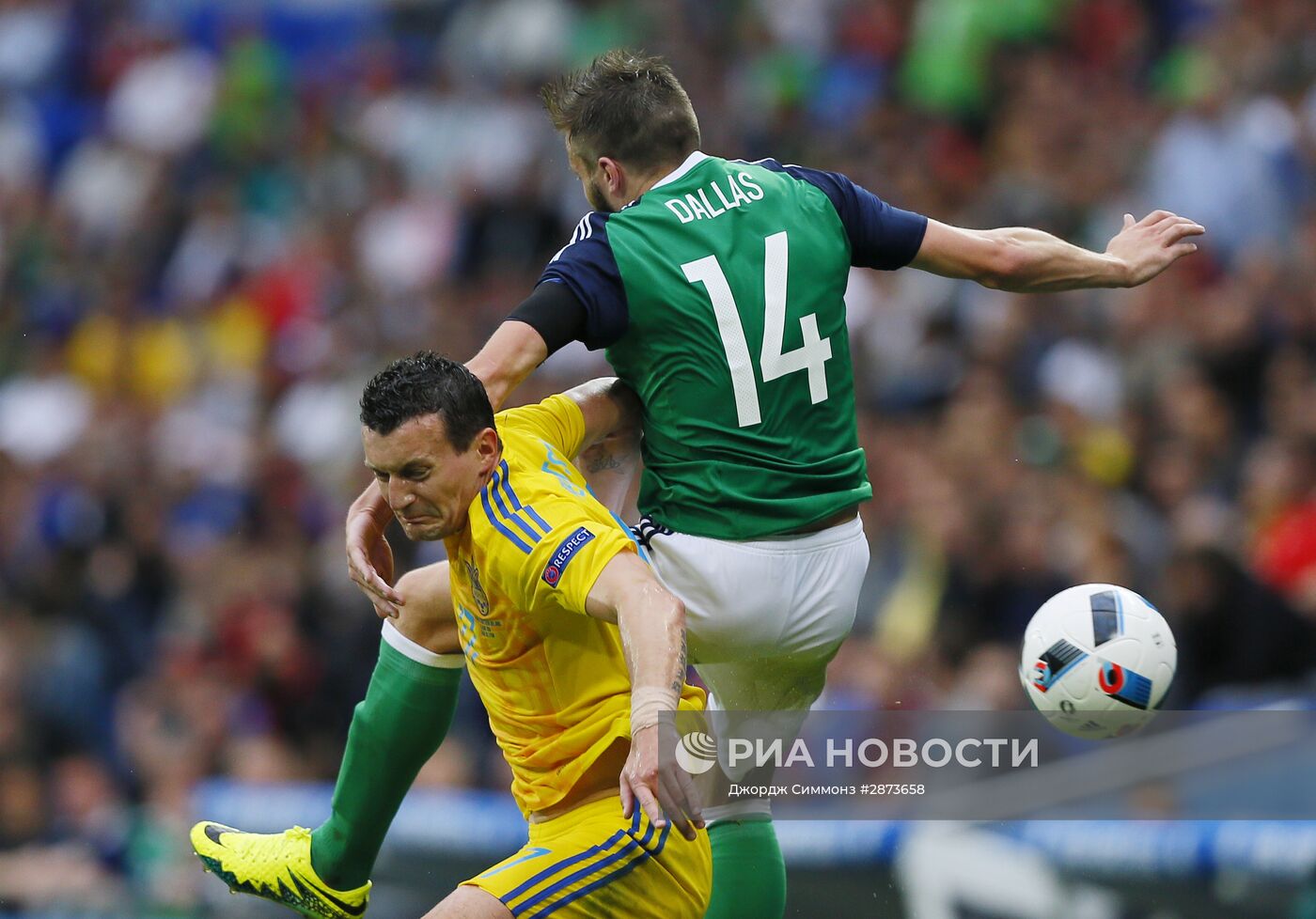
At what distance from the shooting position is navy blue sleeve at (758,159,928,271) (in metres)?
5.22

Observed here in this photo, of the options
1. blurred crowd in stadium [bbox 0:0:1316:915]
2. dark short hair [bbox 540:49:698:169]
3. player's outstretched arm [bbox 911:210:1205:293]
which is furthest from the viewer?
blurred crowd in stadium [bbox 0:0:1316:915]

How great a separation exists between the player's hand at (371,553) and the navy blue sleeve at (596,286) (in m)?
0.68

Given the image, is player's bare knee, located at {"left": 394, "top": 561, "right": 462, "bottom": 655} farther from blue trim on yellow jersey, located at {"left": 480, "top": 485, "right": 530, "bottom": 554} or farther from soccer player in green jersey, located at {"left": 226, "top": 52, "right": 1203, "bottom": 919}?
blue trim on yellow jersey, located at {"left": 480, "top": 485, "right": 530, "bottom": 554}

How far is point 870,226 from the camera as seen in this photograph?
5.23m

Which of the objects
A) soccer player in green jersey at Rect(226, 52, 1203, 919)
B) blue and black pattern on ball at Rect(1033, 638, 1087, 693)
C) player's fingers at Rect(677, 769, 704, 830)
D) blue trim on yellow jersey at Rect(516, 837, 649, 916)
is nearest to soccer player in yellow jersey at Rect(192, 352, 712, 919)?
blue trim on yellow jersey at Rect(516, 837, 649, 916)

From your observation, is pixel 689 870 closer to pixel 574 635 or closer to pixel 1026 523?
pixel 574 635

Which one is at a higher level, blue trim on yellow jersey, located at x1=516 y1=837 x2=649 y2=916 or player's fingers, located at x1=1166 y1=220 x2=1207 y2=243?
player's fingers, located at x1=1166 y1=220 x2=1207 y2=243

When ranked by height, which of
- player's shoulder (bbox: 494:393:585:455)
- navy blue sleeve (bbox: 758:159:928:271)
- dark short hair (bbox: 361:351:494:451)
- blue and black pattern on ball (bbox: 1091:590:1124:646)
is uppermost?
navy blue sleeve (bbox: 758:159:928:271)

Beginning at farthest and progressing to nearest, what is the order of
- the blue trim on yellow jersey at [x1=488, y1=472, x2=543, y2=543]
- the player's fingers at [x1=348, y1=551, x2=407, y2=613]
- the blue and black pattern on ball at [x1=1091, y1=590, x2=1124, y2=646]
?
the blue and black pattern on ball at [x1=1091, y1=590, x2=1124, y2=646] < the player's fingers at [x1=348, y1=551, x2=407, y2=613] < the blue trim on yellow jersey at [x1=488, y1=472, x2=543, y2=543]

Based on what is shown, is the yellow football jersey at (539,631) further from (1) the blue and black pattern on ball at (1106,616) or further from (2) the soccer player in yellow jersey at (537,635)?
(1) the blue and black pattern on ball at (1106,616)

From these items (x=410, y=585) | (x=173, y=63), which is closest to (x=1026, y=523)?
(x=410, y=585)

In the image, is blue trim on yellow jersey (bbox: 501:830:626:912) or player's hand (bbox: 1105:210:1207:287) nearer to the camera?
blue trim on yellow jersey (bbox: 501:830:626:912)

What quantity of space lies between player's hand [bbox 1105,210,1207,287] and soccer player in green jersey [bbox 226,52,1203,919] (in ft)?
0.15

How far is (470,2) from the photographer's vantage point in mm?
14359
